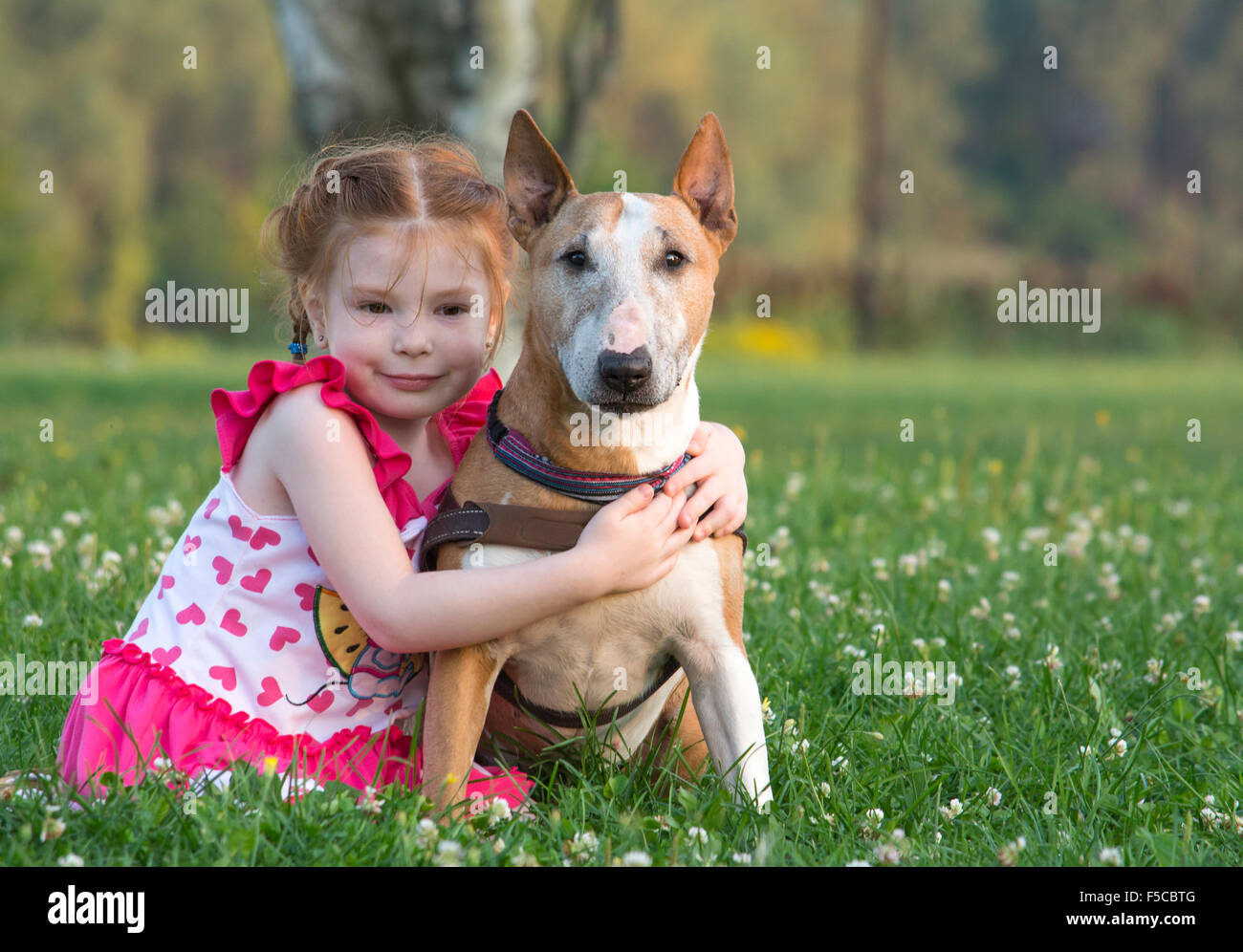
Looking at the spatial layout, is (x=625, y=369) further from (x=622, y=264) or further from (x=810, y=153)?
(x=810, y=153)

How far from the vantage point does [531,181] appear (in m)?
2.94

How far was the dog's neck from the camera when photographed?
108 inches

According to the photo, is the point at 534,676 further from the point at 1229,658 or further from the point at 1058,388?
the point at 1058,388

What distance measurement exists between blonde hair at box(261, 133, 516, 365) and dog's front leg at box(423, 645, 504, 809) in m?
0.81

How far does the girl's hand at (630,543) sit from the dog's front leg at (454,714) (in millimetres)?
313

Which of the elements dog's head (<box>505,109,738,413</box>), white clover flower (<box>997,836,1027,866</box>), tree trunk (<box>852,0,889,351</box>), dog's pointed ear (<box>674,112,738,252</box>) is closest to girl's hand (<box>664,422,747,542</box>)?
dog's head (<box>505,109,738,413</box>)

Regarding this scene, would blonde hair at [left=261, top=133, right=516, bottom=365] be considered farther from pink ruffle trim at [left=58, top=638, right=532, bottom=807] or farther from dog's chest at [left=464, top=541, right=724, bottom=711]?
pink ruffle trim at [left=58, top=638, right=532, bottom=807]

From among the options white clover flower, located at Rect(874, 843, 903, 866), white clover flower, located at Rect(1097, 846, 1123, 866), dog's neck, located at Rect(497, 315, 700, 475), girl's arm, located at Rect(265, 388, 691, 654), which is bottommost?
white clover flower, located at Rect(1097, 846, 1123, 866)

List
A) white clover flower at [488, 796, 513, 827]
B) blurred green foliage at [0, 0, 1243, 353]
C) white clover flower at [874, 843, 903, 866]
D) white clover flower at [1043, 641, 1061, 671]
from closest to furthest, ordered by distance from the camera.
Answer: white clover flower at [874, 843, 903, 866] < white clover flower at [488, 796, 513, 827] < white clover flower at [1043, 641, 1061, 671] < blurred green foliage at [0, 0, 1243, 353]

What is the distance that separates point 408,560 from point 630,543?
19.3 inches

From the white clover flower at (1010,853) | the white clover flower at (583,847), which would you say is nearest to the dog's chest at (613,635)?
the white clover flower at (583,847)

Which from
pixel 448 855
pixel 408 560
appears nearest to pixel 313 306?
pixel 408 560

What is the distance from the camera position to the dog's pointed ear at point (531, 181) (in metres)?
2.87
